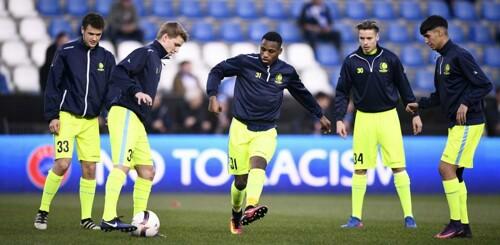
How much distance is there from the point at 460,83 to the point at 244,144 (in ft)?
7.25

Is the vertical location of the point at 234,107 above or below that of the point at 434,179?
above

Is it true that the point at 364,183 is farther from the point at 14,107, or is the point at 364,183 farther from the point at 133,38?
the point at 133,38

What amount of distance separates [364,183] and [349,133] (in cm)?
707

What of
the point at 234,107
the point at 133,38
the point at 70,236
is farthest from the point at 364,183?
the point at 133,38

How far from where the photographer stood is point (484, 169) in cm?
1819

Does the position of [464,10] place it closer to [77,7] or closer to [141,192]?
[77,7]

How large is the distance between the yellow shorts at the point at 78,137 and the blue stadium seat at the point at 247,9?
12.8 metres

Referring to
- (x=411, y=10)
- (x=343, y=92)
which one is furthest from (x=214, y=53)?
(x=343, y=92)

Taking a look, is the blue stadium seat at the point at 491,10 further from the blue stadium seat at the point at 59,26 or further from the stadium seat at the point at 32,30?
the stadium seat at the point at 32,30

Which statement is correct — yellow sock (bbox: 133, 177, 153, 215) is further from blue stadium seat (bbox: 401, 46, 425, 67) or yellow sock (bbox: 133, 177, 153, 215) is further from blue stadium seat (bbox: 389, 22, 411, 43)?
blue stadium seat (bbox: 389, 22, 411, 43)

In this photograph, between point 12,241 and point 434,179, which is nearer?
point 12,241

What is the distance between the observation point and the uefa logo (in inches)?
672

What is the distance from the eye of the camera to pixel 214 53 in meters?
21.9

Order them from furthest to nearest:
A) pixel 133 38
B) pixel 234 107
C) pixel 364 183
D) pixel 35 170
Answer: pixel 133 38 < pixel 35 170 < pixel 364 183 < pixel 234 107
